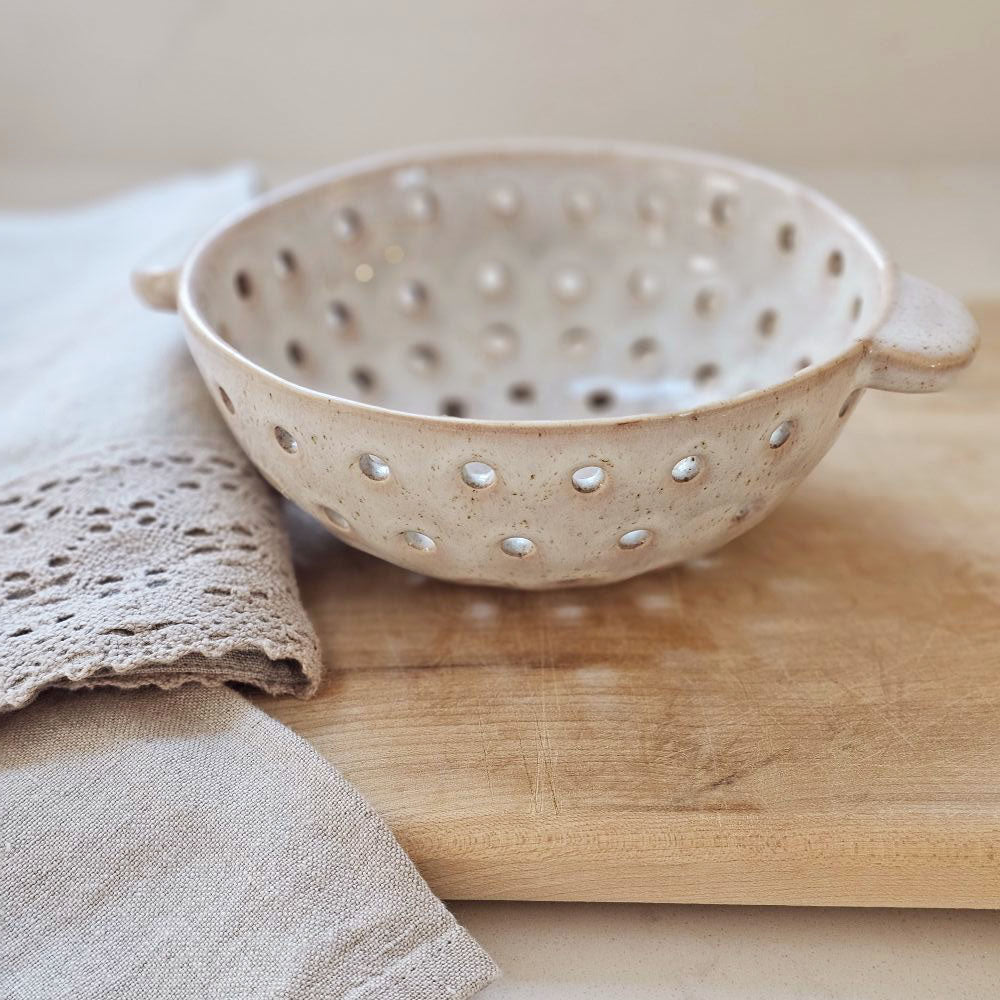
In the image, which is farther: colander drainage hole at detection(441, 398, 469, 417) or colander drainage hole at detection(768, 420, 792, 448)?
colander drainage hole at detection(441, 398, 469, 417)

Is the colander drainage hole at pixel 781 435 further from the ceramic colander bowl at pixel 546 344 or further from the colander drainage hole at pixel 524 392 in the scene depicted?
the colander drainage hole at pixel 524 392

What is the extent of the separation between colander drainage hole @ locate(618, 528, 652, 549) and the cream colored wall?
1.80 ft

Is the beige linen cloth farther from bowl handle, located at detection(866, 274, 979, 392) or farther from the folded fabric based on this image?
bowl handle, located at detection(866, 274, 979, 392)

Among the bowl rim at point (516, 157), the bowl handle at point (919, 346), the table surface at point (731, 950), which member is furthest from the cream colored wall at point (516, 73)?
the table surface at point (731, 950)

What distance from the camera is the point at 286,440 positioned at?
458 mm

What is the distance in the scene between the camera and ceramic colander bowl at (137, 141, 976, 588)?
0.43m

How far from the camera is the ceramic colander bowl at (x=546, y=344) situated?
0.43m

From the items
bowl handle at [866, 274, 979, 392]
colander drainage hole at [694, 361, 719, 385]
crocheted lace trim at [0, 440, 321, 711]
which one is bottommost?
colander drainage hole at [694, 361, 719, 385]

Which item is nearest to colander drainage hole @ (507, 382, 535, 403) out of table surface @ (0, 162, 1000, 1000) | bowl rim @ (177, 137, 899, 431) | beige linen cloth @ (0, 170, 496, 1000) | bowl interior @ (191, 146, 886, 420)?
bowl interior @ (191, 146, 886, 420)

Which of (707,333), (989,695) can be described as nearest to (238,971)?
(989,695)

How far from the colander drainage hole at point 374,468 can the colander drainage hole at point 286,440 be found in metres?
0.03

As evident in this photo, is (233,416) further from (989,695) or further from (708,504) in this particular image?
(989,695)

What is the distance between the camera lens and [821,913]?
43cm

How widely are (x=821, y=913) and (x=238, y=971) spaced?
212mm
